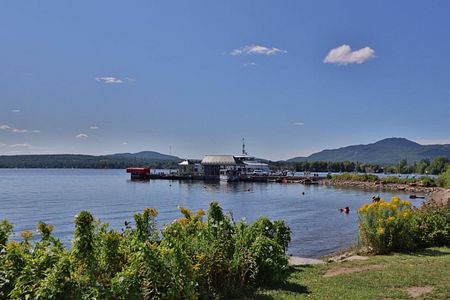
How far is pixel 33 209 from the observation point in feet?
141

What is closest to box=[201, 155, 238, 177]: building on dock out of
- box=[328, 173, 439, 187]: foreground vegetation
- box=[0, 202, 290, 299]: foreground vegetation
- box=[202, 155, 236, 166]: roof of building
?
box=[202, 155, 236, 166]: roof of building

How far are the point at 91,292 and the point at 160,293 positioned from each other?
3.20 feet

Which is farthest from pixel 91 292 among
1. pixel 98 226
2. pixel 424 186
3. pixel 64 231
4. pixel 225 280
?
pixel 424 186

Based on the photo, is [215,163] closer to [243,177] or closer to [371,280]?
[243,177]

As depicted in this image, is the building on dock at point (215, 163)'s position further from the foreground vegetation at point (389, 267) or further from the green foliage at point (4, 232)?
the green foliage at point (4, 232)

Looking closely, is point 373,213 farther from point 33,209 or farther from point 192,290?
point 33,209

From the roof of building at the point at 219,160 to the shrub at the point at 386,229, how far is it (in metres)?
103

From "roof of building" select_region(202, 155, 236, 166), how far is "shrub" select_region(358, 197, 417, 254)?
10294 centimetres

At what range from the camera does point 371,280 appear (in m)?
9.54

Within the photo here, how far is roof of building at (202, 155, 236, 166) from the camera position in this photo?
11812 cm

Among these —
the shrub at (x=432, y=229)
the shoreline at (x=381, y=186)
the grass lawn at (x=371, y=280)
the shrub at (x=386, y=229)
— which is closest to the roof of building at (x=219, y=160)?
the shoreline at (x=381, y=186)

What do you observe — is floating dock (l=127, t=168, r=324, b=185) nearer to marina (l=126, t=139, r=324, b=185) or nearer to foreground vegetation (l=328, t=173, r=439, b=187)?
marina (l=126, t=139, r=324, b=185)

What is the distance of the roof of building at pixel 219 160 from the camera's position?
388 feet

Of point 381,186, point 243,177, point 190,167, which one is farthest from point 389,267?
point 190,167
